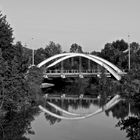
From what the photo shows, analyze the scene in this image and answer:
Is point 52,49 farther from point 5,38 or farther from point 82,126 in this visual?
point 82,126

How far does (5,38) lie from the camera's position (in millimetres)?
22359

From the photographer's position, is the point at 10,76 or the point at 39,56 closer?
the point at 10,76

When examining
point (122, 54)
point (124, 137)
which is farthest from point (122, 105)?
point (122, 54)

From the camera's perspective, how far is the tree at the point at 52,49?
72.5m

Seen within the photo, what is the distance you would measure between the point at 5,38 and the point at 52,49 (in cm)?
5327

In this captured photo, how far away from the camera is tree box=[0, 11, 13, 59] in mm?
22172

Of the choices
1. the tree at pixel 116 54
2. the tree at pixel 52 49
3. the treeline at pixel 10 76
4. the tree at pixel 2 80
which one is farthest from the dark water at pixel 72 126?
the tree at pixel 52 49

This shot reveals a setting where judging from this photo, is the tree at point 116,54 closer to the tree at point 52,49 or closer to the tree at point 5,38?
the tree at point 52,49

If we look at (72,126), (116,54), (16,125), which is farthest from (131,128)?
(116,54)

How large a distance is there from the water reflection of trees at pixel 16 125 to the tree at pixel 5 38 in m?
4.25

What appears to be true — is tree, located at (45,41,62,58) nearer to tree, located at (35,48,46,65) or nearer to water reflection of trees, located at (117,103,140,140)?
tree, located at (35,48,46,65)

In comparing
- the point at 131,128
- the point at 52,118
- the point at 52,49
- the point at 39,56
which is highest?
the point at 52,49

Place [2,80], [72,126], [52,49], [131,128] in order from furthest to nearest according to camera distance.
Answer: [52,49] < [2,80] < [72,126] < [131,128]

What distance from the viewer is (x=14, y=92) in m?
20.8
